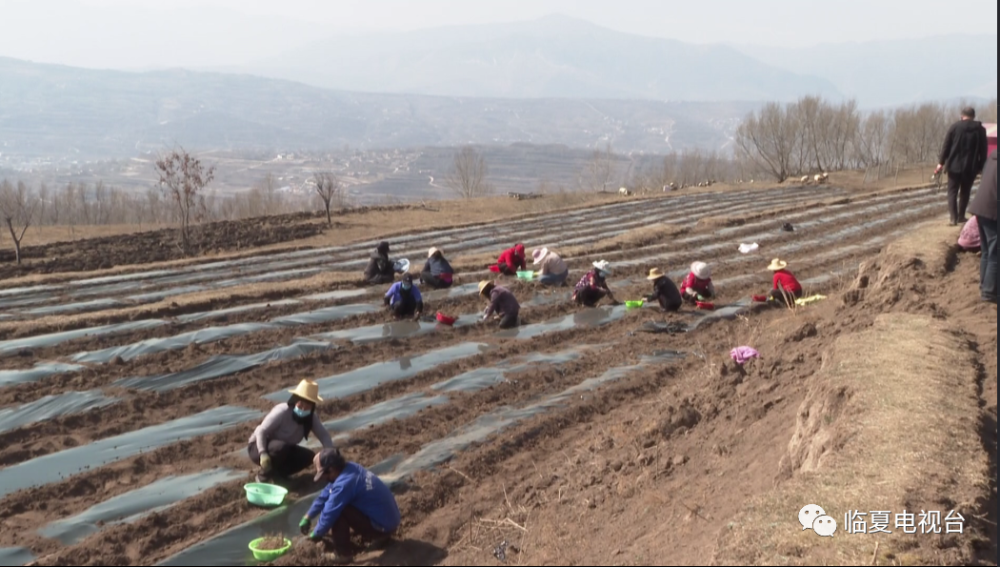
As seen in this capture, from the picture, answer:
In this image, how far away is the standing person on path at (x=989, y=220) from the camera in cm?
826

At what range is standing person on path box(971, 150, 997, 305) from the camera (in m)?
8.26

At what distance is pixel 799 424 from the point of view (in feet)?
20.6

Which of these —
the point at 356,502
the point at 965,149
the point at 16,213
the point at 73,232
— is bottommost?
the point at 356,502

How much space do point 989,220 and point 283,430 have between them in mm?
7795

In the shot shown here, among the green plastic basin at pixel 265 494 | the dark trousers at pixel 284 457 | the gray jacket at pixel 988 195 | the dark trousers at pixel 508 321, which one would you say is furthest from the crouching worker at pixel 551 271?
the green plastic basin at pixel 265 494

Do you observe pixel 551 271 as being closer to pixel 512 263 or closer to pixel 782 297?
pixel 512 263

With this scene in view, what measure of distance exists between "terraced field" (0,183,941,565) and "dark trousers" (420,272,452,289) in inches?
24.1

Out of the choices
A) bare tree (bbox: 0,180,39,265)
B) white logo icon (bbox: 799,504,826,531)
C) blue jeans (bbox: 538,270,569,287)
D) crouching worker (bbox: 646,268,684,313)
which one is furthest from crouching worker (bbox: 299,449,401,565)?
bare tree (bbox: 0,180,39,265)

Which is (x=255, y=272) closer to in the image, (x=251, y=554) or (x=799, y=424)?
(x=251, y=554)

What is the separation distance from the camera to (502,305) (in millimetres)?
12711

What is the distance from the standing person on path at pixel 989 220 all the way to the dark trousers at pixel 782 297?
431 centimetres

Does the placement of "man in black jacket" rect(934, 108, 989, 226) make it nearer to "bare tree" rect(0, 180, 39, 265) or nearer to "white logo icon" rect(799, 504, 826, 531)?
"white logo icon" rect(799, 504, 826, 531)

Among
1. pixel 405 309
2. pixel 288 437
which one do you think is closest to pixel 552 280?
pixel 405 309

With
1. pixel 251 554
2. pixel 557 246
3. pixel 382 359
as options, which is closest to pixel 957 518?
pixel 251 554
